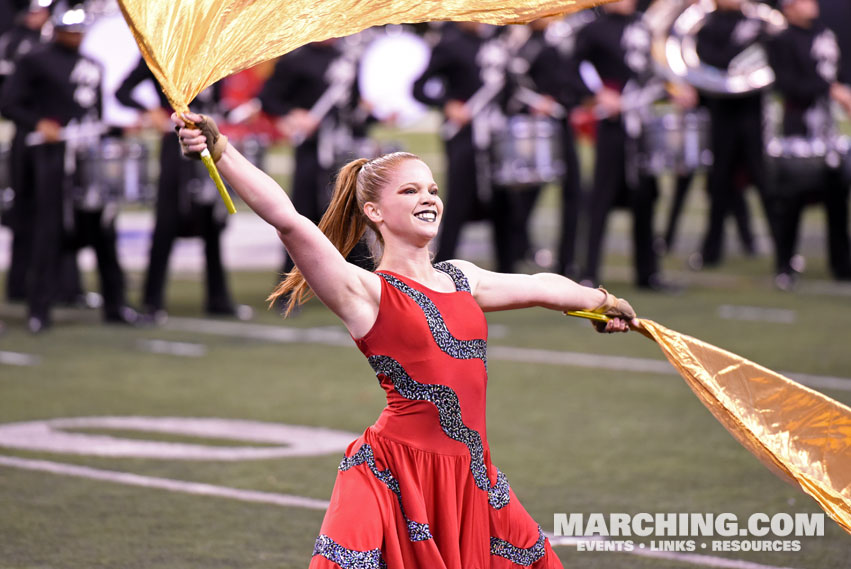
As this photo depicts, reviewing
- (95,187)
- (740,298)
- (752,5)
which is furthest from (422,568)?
(752,5)

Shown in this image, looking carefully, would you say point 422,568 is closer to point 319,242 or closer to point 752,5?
point 319,242

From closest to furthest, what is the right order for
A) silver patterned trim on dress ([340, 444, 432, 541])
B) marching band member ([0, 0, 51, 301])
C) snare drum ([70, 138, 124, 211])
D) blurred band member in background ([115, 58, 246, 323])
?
silver patterned trim on dress ([340, 444, 432, 541]) → snare drum ([70, 138, 124, 211]) → marching band member ([0, 0, 51, 301]) → blurred band member in background ([115, 58, 246, 323])

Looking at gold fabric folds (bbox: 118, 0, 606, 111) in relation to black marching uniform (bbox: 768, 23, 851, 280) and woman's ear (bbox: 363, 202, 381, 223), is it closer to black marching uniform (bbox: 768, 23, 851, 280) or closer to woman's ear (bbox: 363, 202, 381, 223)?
woman's ear (bbox: 363, 202, 381, 223)

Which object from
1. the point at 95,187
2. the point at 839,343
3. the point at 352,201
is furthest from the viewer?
the point at 95,187

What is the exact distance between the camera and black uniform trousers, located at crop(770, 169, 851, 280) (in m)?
11.4

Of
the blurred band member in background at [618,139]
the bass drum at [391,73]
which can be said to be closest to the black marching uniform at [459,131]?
the blurred band member in background at [618,139]

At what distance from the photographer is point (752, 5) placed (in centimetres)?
1198

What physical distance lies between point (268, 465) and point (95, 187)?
4242mm

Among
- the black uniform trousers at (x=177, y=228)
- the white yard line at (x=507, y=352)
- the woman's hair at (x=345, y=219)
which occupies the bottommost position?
the white yard line at (x=507, y=352)

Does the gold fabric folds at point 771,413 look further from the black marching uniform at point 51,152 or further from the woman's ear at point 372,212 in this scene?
the black marching uniform at point 51,152

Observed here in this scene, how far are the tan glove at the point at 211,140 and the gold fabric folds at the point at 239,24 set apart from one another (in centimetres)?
7

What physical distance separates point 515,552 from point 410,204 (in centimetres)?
85

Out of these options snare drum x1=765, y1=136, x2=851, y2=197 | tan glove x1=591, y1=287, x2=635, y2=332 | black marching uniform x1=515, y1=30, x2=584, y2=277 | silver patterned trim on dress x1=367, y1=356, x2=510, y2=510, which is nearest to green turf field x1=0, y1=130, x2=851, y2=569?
black marching uniform x1=515, y1=30, x2=584, y2=277

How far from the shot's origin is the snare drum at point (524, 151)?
37.6ft
